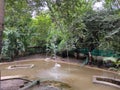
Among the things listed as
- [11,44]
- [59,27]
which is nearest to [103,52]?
[59,27]

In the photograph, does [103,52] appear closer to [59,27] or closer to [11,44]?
[59,27]

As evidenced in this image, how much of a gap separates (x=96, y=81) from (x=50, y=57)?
819 centimetres

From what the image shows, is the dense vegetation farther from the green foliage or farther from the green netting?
the green netting

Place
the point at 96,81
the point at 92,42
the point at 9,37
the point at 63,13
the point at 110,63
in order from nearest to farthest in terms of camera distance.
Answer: the point at 63,13
the point at 96,81
the point at 110,63
the point at 92,42
the point at 9,37

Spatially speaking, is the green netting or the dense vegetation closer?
the dense vegetation

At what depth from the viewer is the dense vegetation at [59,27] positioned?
19.9ft

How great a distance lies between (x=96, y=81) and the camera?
317 inches

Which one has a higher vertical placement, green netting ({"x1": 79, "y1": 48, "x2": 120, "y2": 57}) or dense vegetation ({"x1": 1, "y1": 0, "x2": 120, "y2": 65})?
dense vegetation ({"x1": 1, "y1": 0, "x2": 120, "y2": 65})

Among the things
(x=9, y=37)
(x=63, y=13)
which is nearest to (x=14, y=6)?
(x=63, y=13)

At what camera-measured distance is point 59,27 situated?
259 inches

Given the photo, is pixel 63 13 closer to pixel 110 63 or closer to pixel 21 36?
pixel 110 63

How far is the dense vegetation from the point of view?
19.9 ft

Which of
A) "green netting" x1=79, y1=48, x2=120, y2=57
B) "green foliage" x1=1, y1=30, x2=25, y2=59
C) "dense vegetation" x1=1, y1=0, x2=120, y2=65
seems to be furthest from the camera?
"green foliage" x1=1, y1=30, x2=25, y2=59

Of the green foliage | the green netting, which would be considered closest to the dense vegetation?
the green foliage
